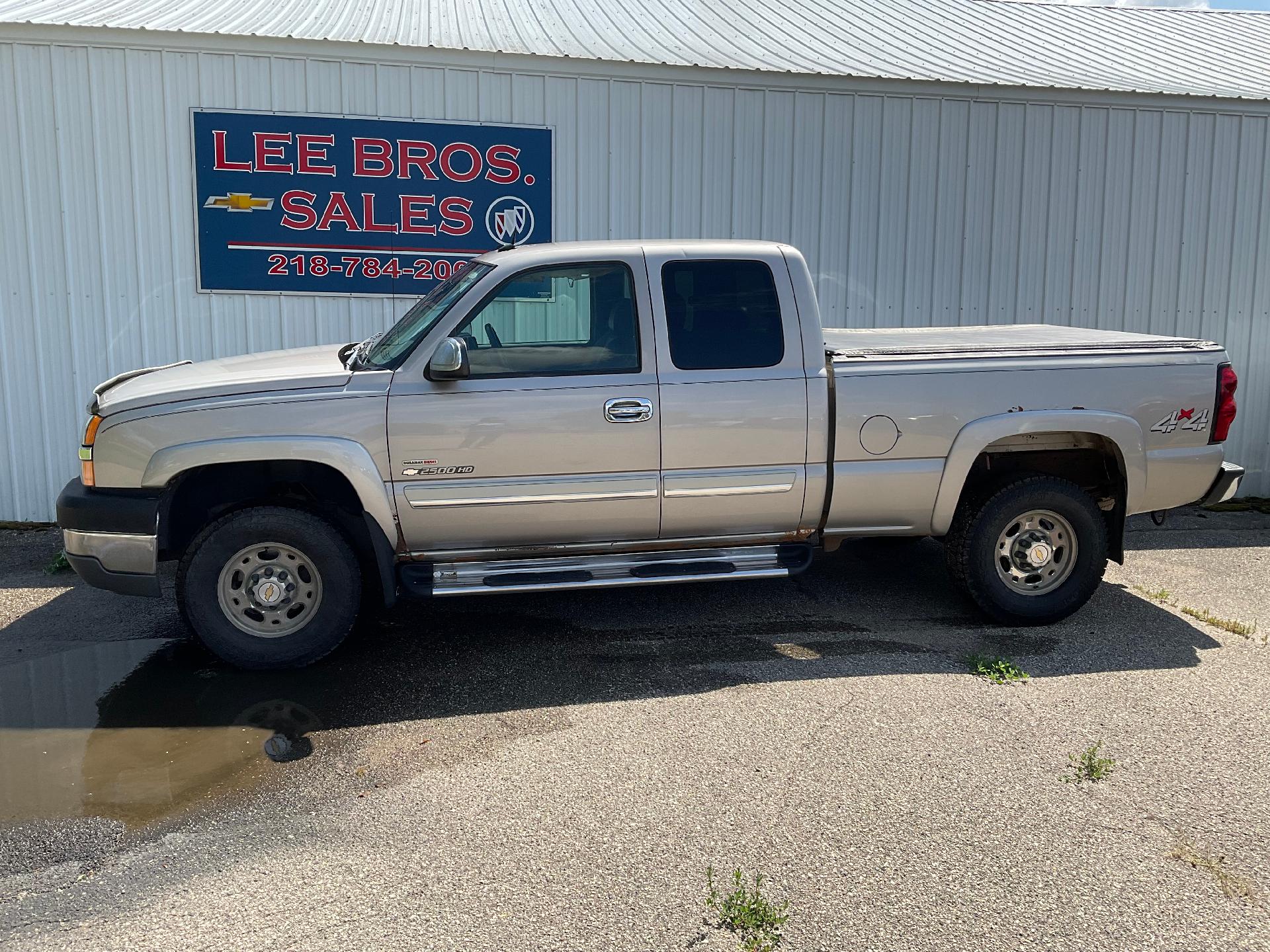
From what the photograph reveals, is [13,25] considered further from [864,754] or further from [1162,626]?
[1162,626]

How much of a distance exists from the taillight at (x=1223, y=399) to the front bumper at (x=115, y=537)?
18.4 feet

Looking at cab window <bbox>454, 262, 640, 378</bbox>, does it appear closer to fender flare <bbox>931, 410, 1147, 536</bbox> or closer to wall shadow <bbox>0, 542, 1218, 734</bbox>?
wall shadow <bbox>0, 542, 1218, 734</bbox>

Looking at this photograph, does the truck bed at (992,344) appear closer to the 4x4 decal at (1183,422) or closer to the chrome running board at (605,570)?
the 4x4 decal at (1183,422)

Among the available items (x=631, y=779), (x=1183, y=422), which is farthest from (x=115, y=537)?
(x=1183, y=422)

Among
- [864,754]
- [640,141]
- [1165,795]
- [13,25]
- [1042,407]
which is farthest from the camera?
[640,141]

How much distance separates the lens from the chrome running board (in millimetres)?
5547

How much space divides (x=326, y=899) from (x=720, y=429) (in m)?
3.03

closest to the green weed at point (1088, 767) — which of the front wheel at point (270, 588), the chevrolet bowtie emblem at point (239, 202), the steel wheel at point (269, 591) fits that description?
the front wheel at point (270, 588)

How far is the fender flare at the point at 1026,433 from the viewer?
19.2 ft

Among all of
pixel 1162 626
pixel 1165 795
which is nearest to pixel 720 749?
pixel 1165 795


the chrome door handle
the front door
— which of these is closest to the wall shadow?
the front door

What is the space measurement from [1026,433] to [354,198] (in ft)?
17.5

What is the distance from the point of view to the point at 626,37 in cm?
998

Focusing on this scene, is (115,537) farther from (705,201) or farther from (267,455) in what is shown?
(705,201)
